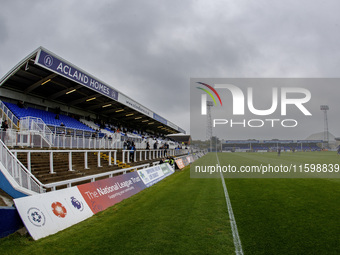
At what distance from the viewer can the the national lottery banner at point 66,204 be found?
483cm

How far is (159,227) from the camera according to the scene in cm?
538

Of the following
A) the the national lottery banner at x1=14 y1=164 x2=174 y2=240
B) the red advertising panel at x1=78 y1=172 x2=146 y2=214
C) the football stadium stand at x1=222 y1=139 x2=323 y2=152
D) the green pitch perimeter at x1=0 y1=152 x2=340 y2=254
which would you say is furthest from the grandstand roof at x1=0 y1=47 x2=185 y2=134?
the football stadium stand at x1=222 y1=139 x2=323 y2=152

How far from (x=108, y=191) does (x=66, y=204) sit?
2130 millimetres

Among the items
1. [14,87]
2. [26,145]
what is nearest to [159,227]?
[26,145]

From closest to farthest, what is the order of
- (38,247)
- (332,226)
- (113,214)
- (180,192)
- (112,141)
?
(38,247) < (332,226) < (113,214) < (180,192) < (112,141)

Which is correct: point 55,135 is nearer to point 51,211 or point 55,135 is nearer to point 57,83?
point 51,211

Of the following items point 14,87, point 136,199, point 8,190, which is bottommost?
point 136,199

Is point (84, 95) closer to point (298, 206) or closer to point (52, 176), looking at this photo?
point (52, 176)

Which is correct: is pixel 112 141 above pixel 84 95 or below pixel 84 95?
below

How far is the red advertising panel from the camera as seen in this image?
6840mm

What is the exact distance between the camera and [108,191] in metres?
7.92

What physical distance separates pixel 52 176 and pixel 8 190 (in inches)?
90.9

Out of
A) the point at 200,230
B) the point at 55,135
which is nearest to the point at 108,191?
the point at 200,230

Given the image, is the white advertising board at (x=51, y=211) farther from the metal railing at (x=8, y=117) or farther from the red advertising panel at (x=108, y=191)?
the metal railing at (x=8, y=117)
